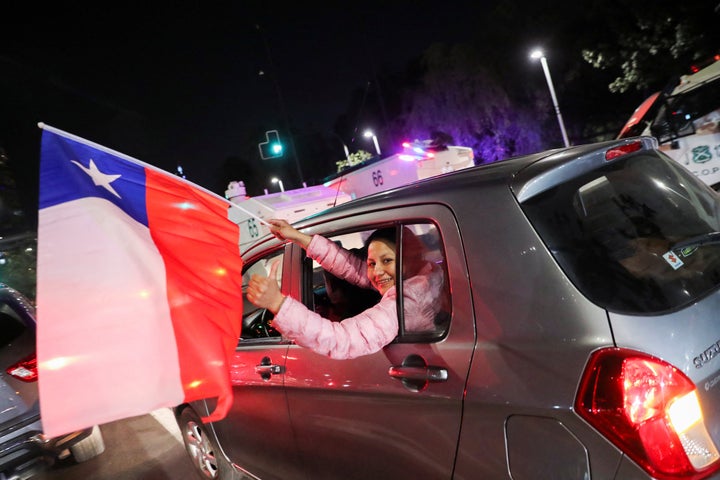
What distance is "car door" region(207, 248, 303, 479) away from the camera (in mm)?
2971

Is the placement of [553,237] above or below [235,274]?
below

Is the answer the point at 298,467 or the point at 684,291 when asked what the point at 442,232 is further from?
the point at 298,467

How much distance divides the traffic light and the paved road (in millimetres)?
12361

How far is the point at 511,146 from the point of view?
28.9 meters

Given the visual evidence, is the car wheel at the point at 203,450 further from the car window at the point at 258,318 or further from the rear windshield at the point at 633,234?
the rear windshield at the point at 633,234

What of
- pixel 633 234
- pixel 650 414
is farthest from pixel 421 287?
pixel 650 414

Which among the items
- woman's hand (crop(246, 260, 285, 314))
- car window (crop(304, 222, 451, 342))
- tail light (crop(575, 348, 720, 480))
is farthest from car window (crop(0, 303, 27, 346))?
tail light (crop(575, 348, 720, 480))

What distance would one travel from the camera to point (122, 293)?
1923 millimetres

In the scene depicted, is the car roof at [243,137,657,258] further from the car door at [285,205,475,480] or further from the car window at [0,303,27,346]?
the car window at [0,303,27,346]

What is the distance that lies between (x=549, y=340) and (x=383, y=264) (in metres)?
1.05

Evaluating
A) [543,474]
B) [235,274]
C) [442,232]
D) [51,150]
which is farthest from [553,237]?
[51,150]

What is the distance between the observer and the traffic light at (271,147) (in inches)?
680

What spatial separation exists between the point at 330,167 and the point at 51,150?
7210 centimetres

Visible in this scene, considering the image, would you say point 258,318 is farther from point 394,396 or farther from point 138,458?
point 138,458
